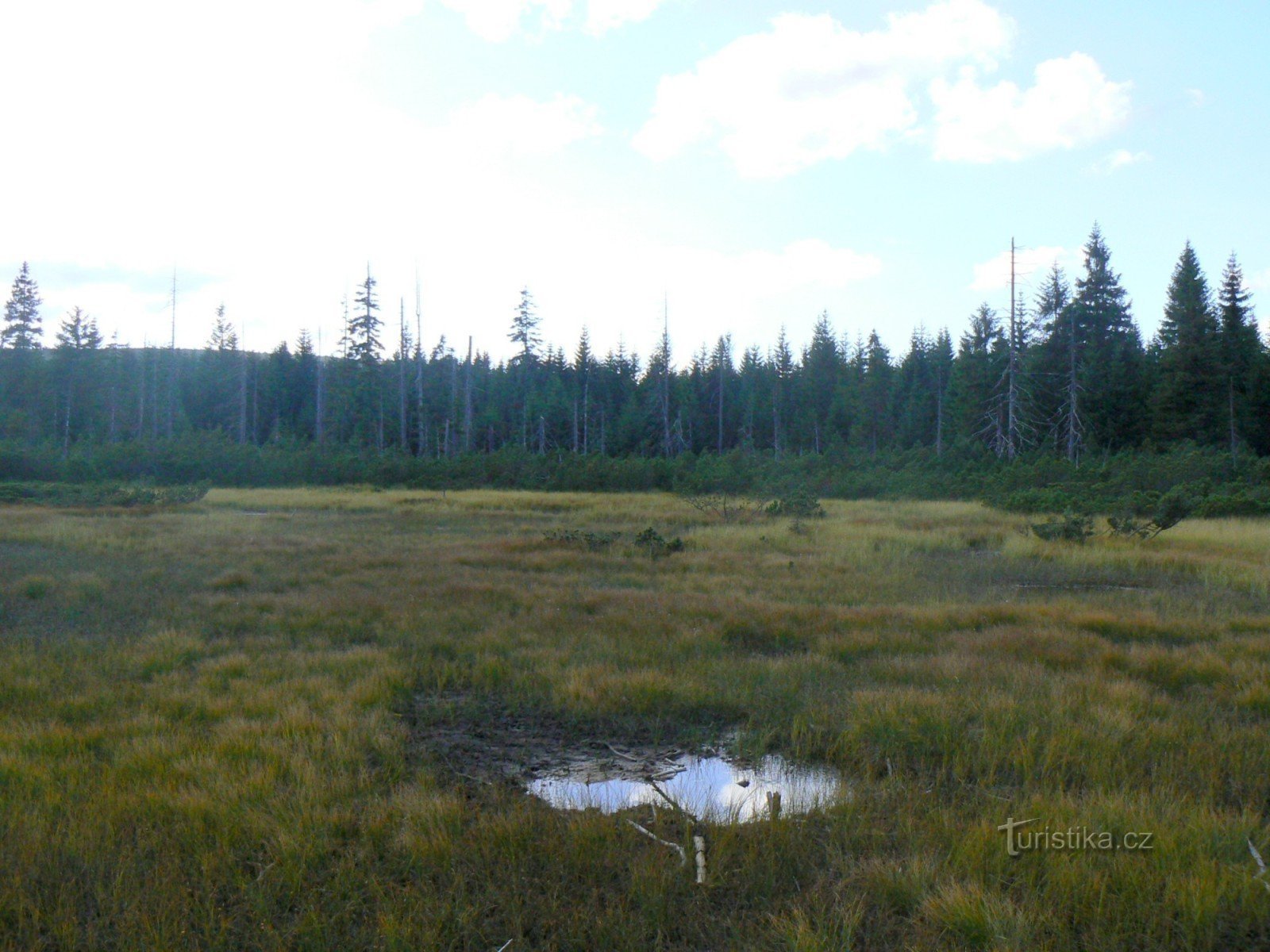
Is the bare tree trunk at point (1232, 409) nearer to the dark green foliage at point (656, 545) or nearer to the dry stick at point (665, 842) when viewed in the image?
the dark green foliage at point (656, 545)

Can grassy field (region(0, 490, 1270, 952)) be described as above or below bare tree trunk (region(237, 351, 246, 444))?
Result: below

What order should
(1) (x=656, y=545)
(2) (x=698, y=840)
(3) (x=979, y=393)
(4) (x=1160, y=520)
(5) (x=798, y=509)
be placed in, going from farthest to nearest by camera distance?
(3) (x=979, y=393) < (5) (x=798, y=509) < (4) (x=1160, y=520) < (1) (x=656, y=545) < (2) (x=698, y=840)

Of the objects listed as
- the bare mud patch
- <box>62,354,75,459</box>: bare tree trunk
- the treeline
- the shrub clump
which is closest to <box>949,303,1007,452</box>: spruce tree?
the treeline

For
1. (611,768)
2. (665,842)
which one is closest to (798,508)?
(611,768)

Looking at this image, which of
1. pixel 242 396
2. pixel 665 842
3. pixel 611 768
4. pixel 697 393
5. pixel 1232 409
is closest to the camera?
pixel 665 842

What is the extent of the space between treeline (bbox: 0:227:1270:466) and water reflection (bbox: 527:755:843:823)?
3930 cm

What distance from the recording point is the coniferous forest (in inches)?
1710

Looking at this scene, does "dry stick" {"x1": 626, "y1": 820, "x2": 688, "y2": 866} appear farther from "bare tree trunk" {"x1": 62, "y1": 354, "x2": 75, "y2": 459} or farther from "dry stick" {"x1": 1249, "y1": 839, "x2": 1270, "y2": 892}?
"bare tree trunk" {"x1": 62, "y1": 354, "x2": 75, "y2": 459}

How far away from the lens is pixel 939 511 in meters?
28.5

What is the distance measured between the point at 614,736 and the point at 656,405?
200 feet

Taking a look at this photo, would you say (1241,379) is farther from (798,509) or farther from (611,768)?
(611,768)

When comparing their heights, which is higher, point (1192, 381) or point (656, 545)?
point (1192, 381)

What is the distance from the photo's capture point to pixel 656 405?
6688 centimetres

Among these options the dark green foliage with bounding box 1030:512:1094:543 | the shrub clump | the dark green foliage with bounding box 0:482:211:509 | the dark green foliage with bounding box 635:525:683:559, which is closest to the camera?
the dark green foliage with bounding box 635:525:683:559
